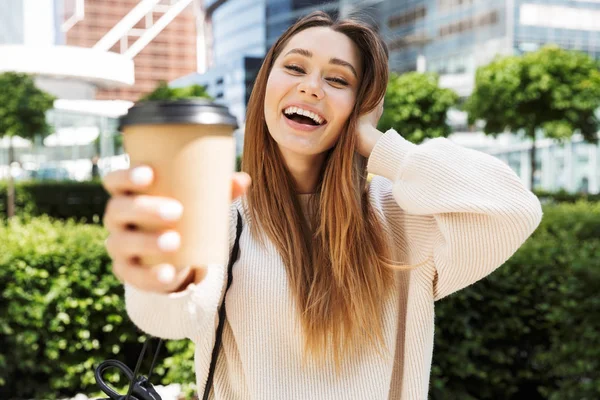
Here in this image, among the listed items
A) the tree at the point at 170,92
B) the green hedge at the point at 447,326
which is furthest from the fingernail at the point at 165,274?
the tree at the point at 170,92

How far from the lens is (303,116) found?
1.31 metres

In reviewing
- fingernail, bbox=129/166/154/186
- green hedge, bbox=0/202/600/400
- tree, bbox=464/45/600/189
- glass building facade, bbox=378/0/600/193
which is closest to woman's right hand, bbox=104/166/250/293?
fingernail, bbox=129/166/154/186

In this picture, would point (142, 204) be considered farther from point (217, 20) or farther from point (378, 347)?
point (217, 20)

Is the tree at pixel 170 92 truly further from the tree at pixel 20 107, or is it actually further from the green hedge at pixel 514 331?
the green hedge at pixel 514 331

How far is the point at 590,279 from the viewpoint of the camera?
2.76 m

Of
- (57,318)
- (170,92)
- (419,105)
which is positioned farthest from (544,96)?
(57,318)

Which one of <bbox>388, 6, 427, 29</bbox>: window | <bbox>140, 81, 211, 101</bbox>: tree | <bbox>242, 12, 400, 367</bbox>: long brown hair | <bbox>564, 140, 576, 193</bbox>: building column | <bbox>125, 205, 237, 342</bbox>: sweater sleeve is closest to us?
<bbox>125, 205, 237, 342</bbox>: sweater sleeve

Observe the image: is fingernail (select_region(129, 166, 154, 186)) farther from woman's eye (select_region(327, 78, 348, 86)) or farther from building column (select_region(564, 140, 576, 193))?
building column (select_region(564, 140, 576, 193))

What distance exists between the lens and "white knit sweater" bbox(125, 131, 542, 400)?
119cm

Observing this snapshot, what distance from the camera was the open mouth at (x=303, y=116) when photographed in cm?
128

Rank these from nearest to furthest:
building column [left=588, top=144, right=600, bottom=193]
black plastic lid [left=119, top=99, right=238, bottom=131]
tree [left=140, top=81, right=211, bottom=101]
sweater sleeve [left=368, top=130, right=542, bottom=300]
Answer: black plastic lid [left=119, top=99, right=238, bottom=131] → sweater sleeve [left=368, top=130, right=542, bottom=300] → tree [left=140, top=81, right=211, bottom=101] → building column [left=588, top=144, right=600, bottom=193]

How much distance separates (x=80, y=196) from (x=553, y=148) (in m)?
18.2

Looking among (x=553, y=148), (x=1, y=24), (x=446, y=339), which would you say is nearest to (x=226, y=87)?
(x=1, y=24)

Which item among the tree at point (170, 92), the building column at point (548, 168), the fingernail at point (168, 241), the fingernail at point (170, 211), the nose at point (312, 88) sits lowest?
the building column at point (548, 168)
